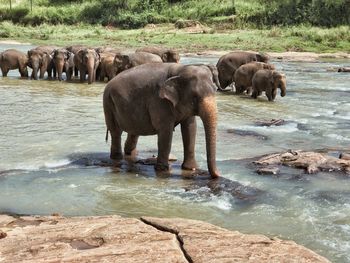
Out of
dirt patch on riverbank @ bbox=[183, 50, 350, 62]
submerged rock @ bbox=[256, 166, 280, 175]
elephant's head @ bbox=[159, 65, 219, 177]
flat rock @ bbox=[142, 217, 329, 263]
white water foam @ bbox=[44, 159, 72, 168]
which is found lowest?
dirt patch on riverbank @ bbox=[183, 50, 350, 62]

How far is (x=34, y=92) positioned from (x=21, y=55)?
17.8 feet

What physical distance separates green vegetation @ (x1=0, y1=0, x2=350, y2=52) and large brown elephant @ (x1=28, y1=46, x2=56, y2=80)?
16481 millimetres

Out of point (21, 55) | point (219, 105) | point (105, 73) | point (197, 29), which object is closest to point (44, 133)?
point (219, 105)

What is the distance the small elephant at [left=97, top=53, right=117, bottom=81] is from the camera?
2159 centimetres

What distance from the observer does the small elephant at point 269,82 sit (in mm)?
17672

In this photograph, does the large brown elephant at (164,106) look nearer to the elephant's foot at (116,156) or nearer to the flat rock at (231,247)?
the elephant's foot at (116,156)

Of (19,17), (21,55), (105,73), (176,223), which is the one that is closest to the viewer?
(176,223)

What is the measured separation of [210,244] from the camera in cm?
512

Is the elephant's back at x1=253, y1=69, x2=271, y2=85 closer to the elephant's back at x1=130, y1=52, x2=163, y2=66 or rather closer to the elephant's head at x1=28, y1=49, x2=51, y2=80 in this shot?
the elephant's back at x1=130, y1=52, x2=163, y2=66

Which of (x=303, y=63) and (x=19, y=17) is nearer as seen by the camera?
(x=303, y=63)

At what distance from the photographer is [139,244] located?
Result: 5121mm

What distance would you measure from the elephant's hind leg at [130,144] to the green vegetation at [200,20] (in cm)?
2855

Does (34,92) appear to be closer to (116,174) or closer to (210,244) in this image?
(116,174)

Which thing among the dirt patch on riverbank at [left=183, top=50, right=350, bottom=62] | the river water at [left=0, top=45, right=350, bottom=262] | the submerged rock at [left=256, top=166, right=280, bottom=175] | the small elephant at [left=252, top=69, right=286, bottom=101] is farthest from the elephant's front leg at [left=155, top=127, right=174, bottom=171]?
the dirt patch on riverbank at [left=183, top=50, right=350, bottom=62]
